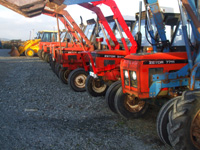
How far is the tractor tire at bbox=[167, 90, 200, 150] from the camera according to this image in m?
2.80

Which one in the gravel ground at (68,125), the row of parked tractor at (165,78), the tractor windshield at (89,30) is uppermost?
the tractor windshield at (89,30)

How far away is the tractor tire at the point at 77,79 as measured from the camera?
7.35 meters

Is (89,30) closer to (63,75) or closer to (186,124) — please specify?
(63,75)

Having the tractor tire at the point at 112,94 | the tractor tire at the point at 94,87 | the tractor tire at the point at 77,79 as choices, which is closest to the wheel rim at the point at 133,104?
the tractor tire at the point at 112,94

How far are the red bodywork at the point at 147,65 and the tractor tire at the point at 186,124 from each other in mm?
826

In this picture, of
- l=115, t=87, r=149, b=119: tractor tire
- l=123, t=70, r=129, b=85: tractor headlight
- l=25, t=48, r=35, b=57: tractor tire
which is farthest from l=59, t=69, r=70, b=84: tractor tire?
l=25, t=48, r=35, b=57: tractor tire

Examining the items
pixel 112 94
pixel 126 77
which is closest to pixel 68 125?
pixel 112 94

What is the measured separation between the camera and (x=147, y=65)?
367cm

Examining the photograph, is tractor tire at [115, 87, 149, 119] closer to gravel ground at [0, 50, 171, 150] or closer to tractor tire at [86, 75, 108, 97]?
gravel ground at [0, 50, 171, 150]

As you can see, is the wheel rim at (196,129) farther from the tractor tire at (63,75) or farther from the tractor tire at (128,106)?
the tractor tire at (63,75)

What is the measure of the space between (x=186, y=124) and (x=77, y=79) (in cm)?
499

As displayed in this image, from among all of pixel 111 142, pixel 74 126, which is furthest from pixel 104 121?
pixel 111 142

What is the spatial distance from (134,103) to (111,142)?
117cm

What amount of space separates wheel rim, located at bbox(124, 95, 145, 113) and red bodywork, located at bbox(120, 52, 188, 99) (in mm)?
630
